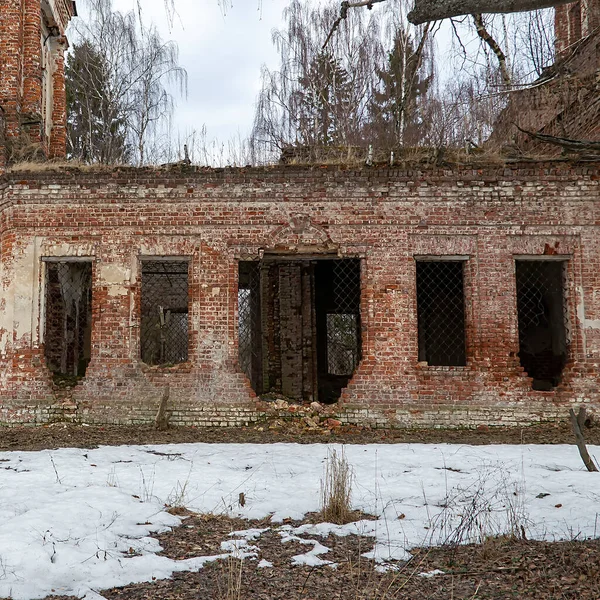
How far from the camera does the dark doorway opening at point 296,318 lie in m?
12.9

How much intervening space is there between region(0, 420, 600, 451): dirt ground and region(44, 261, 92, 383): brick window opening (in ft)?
8.80

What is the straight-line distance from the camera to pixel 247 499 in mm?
5578

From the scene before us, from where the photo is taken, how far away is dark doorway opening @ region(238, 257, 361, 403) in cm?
1288

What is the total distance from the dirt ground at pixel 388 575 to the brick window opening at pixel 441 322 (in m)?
8.78

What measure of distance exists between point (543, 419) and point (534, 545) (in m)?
5.49

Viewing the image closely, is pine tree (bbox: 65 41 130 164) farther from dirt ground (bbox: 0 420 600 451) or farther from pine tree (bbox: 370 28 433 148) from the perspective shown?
dirt ground (bbox: 0 420 600 451)

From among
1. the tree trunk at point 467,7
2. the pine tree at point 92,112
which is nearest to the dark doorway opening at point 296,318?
the tree trunk at point 467,7

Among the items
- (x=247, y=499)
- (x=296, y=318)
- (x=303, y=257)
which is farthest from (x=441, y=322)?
(x=247, y=499)

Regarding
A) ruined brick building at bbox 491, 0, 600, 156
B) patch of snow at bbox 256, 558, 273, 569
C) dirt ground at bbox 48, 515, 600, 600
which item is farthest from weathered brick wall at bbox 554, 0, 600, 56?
patch of snow at bbox 256, 558, 273, 569

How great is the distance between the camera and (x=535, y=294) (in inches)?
507

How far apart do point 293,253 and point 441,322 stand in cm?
471

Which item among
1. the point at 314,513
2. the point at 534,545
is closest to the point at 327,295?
the point at 314,513

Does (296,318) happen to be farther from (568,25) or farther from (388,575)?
(568,25)

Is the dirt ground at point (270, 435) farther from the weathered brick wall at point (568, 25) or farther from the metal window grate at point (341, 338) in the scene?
the metal window grate at point (341, 338)
